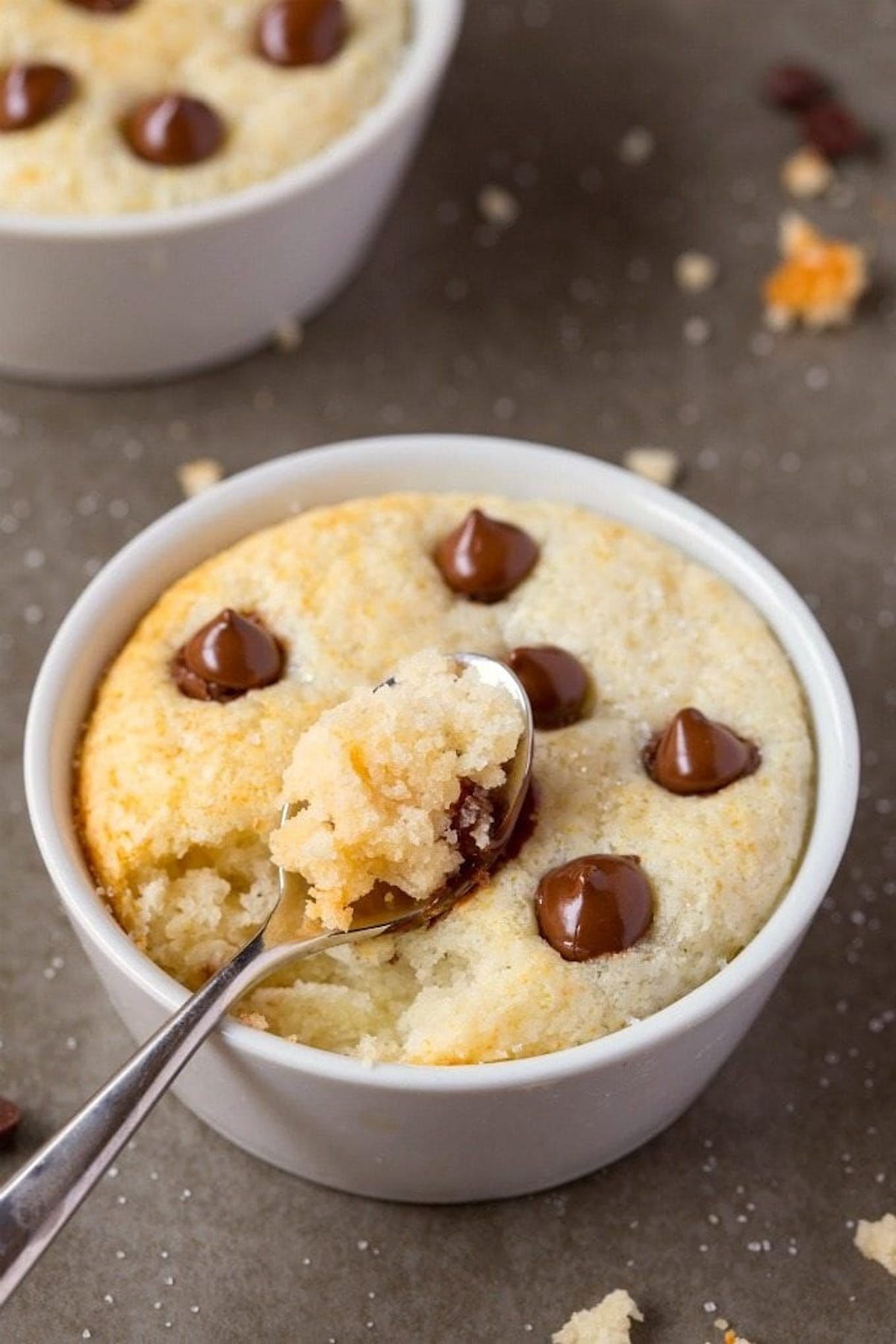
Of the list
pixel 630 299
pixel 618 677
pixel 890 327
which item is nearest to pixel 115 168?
pixel 630 299

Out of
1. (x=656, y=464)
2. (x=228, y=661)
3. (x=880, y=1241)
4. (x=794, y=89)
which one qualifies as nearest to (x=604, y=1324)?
(x=880, y=1241)

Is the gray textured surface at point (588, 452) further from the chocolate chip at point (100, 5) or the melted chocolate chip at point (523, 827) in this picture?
the chocolate chip at point (100, 5)

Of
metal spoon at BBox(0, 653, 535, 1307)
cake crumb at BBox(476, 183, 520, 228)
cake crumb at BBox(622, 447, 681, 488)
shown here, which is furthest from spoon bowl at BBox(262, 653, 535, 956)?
cake crumb at BBox(476, 183, 520, 228)

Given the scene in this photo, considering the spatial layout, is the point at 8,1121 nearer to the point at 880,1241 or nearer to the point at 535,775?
the point at 535,775

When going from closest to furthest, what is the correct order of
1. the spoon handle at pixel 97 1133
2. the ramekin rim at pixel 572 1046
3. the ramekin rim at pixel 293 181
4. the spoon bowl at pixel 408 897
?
the spoon handle at pixel 97 1133
the ramekin rim at pixel 572 1046
the spoon bowl at pixel 408 897
the ramekin rim at pixel 293 181

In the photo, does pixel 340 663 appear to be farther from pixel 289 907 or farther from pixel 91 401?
pixel 91 401

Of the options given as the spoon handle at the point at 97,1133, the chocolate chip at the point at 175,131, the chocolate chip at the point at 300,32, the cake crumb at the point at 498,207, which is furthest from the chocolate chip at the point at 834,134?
the spoon handle at the point at 97,1133
